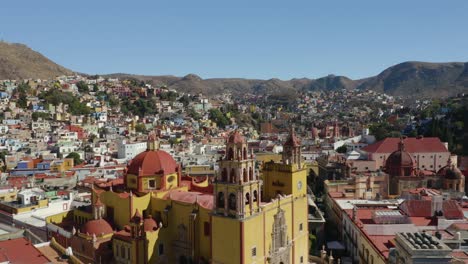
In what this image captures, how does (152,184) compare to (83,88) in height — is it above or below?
below

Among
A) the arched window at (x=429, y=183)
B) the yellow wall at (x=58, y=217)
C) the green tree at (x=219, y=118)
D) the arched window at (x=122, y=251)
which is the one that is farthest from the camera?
the green tree at (x=219, y=118)

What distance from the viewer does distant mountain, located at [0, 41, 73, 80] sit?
533 feet

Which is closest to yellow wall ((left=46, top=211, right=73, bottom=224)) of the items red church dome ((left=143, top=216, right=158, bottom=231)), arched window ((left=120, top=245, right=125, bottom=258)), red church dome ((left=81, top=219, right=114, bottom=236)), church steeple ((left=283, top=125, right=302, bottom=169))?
red church dome ((left=81, top=219, right=114, bottom=236))

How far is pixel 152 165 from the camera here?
3119 cm

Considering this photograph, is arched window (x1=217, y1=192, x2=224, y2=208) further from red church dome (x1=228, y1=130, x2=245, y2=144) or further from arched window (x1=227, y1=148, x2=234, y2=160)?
red church dome (x1=228, y1=130, x2=245, y2=144)

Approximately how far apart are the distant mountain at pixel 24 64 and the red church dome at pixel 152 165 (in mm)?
146001

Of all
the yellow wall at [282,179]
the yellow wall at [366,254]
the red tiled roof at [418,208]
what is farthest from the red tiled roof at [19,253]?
the red tiled roof at [418,208]

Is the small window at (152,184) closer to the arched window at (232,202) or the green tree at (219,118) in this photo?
the arched window at (232,202)

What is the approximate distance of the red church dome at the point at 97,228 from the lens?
29359 millimetres

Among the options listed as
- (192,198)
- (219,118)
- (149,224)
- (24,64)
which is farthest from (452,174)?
(24,64)

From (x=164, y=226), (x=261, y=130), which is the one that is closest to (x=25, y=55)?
(x=261, y=130)

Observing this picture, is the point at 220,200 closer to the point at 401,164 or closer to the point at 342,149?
the point at 401,164

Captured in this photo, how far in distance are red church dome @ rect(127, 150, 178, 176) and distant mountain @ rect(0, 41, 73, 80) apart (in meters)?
146

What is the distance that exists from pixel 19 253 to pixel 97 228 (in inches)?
232
